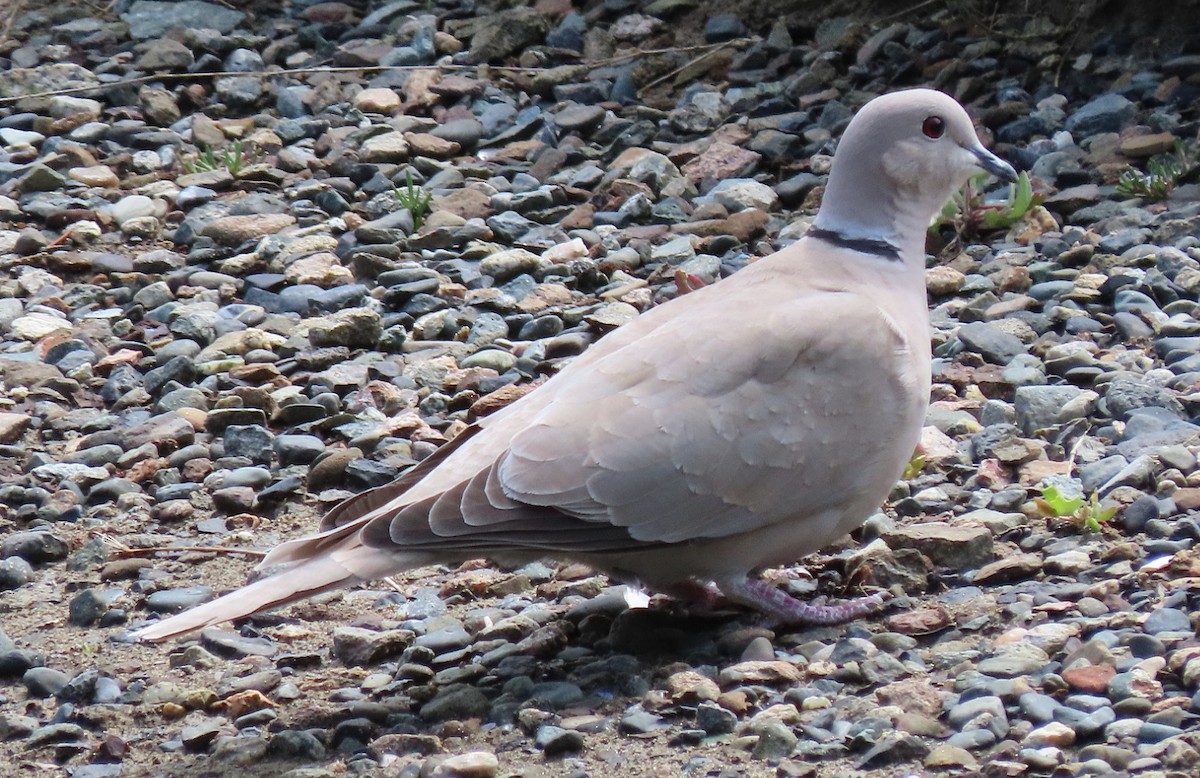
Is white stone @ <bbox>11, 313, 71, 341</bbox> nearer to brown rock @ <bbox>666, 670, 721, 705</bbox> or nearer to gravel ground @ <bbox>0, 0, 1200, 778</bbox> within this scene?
gravel ground @ <bbox>0, 0, 1200, 778</bbox>

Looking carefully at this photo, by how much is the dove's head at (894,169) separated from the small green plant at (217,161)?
3201 millimetres

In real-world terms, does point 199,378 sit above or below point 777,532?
below

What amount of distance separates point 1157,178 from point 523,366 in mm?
2257

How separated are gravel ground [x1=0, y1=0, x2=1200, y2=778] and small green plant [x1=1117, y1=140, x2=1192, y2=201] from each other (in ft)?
0.06

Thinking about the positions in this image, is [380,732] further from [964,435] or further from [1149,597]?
[964,435]

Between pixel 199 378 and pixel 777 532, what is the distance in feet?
7.54

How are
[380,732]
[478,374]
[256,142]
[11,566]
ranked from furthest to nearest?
[256,142]
[478,374]
[11,566]
[380,732]

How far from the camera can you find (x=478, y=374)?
497 centimetres

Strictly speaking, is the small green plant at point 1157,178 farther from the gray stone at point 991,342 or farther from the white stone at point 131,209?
the white stone at point 131,209

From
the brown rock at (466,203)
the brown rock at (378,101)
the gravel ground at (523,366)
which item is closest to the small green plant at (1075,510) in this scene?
the gravel ground at (523,366)

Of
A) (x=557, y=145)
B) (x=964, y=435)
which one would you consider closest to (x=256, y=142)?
(x=557, y=145)

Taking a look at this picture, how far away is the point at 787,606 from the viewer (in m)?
3.53

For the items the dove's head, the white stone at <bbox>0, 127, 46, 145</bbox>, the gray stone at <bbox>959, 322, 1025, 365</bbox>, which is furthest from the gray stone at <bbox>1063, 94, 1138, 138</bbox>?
the white stone at <bbox>0, 127, 46, 145</bbox>

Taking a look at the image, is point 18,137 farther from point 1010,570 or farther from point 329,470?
point 1010,570
